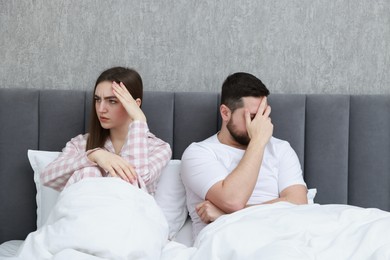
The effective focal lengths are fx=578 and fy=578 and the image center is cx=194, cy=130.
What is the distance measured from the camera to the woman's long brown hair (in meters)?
2.27

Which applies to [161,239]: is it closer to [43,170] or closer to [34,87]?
[43,170]

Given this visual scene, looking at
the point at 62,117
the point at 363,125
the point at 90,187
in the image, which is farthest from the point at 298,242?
the point at 62,117

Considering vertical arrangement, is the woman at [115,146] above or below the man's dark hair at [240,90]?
below

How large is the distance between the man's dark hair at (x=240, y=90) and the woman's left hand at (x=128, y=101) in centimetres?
33

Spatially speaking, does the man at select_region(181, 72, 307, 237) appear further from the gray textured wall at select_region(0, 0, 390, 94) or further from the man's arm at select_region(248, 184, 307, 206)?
the gray textured wall at select_region(0, 0, 390, 94)

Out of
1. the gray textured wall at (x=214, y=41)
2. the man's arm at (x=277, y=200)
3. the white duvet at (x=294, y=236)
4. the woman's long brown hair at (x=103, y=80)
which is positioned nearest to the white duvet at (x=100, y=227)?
the white duvet at (x=294, y=236)

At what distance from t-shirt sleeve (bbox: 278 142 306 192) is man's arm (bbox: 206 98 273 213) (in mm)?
145

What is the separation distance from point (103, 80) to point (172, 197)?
1.74 ft

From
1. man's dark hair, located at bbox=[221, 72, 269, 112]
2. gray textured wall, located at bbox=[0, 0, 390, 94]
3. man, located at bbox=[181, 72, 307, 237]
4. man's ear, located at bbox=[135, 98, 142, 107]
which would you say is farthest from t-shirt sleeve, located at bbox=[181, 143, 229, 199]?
gray textured wall, located at bbox=[0, 0, 390, 94]

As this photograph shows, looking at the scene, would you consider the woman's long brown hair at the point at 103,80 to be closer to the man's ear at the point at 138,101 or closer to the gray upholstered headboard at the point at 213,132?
the man's ear at the point at 138,101

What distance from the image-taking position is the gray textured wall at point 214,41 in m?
2.58

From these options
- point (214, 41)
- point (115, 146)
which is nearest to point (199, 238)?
point (115, 146)

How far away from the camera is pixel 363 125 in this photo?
7.82 feet

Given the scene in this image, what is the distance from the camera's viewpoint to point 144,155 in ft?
6.94
